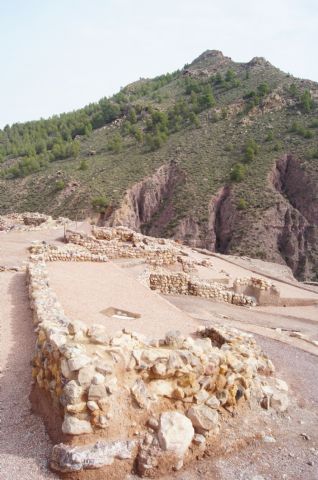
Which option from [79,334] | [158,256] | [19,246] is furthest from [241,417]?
[19,246]

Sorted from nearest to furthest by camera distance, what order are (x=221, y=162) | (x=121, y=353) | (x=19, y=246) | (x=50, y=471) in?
(x=50, y=471)
(x=121, y=353)
(x=19, y=246)
(x=221, y=162)

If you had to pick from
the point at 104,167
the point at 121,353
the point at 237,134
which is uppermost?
the point at 237,134

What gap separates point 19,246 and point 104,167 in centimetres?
3669

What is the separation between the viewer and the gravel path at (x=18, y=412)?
489 cm

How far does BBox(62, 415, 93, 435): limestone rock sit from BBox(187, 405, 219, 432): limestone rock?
4.83 feet

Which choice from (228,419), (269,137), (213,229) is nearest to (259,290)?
(228,419)

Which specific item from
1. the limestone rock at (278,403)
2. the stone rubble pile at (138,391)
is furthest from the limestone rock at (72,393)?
the limestone rock at (278,403)

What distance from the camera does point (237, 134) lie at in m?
58.8

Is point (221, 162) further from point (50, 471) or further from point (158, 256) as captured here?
point (50, 471)

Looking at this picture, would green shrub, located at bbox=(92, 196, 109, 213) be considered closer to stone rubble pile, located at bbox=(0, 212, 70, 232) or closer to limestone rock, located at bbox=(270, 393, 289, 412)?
stone rubble pile, located at bbox=(0, 212, 70, 232)

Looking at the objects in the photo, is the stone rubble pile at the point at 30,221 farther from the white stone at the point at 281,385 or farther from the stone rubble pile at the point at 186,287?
the white stone at the point at 281,385

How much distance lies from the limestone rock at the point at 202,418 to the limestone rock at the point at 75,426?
147 centimetres

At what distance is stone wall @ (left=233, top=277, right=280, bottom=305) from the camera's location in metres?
19.1

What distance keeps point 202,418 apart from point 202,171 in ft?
161
